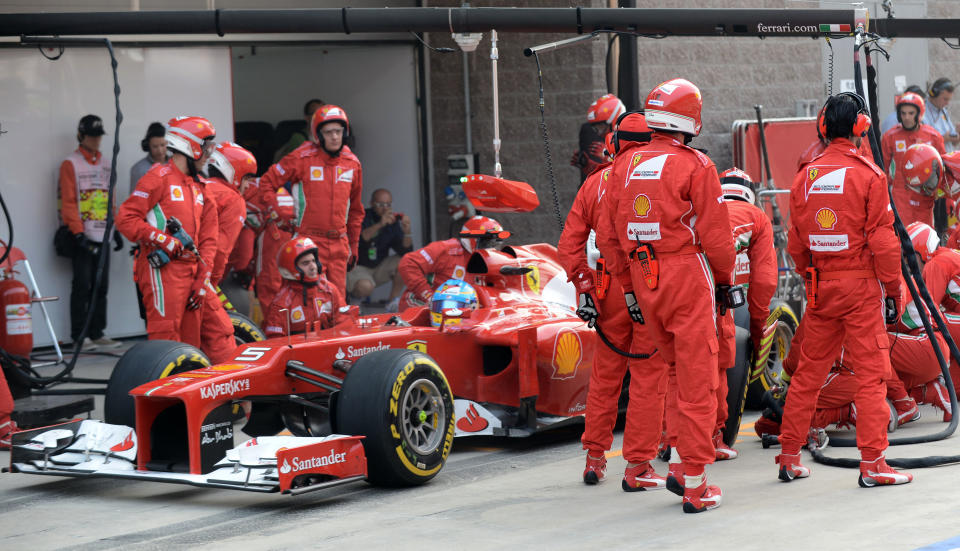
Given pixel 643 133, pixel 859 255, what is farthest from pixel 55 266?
pixel 859 255

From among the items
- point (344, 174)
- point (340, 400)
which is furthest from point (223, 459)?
point (344, 174)

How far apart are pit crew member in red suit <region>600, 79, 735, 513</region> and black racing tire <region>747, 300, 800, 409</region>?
2863 millimetres

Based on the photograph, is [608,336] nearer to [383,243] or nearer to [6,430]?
[6,430]

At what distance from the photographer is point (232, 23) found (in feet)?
29.6

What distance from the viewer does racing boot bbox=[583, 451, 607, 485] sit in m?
7.20

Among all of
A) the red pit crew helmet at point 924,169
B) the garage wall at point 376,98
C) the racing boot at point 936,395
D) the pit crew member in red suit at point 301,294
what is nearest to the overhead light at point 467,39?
the pit crew member in red suit at point 301,294


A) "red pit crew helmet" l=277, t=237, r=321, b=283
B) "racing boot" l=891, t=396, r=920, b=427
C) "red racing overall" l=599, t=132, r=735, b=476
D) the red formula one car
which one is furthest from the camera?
"red pit crew helmet" l=277, t=237, r=321, b=283

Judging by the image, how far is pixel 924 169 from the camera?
1152cm

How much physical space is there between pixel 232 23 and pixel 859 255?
15.1ft

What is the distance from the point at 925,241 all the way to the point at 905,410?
1.22 m

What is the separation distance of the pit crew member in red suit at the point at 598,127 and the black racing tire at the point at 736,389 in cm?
241

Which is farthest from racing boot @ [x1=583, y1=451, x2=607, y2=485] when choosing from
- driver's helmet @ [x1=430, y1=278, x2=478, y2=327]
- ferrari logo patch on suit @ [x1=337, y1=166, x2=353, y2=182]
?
ferrari logo patch on suit @ [x1=337, y1=166, x2=353, y2=182]

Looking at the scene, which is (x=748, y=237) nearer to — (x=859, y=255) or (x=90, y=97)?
(x=859, y=255)

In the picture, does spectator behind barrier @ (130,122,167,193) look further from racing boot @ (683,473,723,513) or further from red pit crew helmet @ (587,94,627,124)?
racing boot @ (683,473,723,513)
